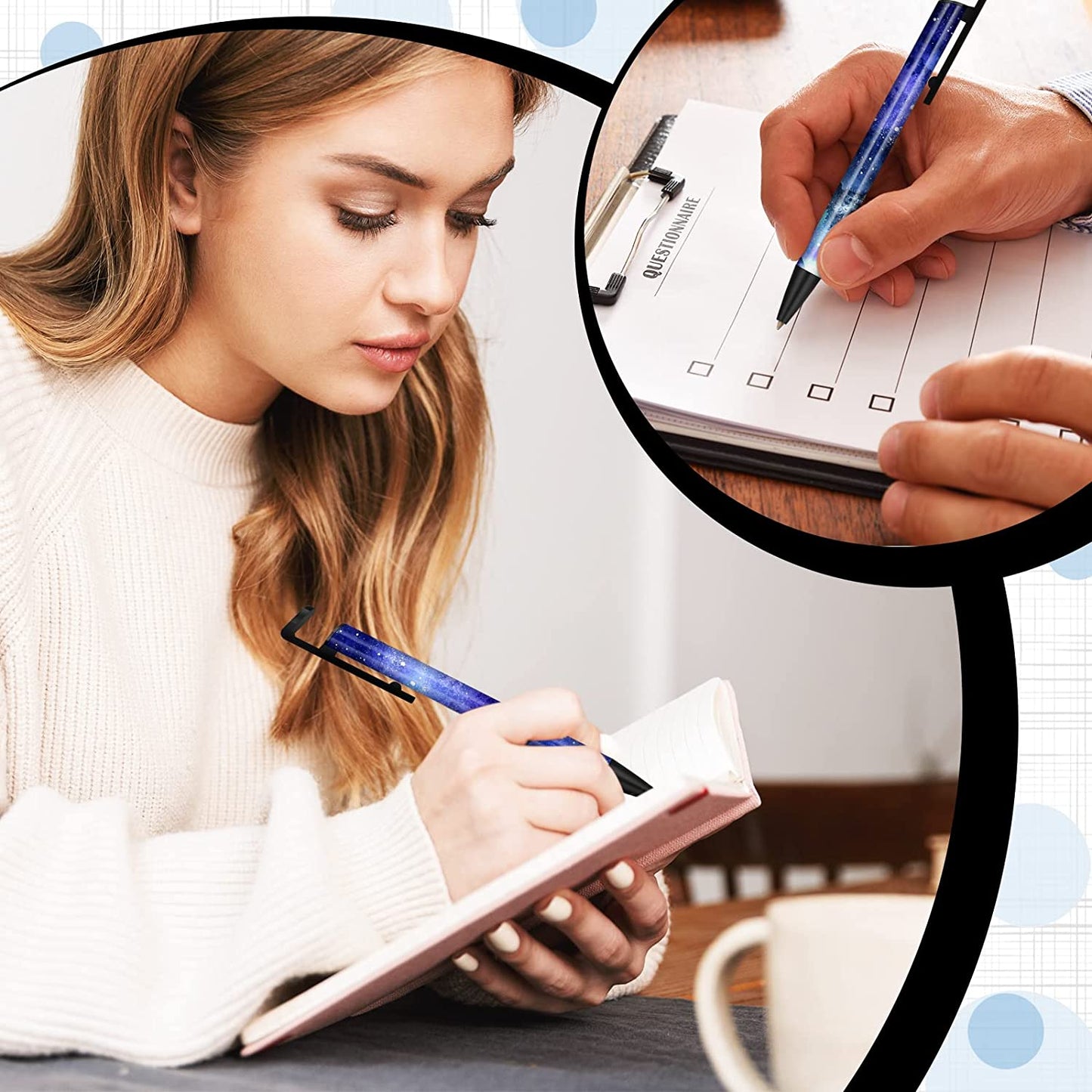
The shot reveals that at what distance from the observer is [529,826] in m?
0.47

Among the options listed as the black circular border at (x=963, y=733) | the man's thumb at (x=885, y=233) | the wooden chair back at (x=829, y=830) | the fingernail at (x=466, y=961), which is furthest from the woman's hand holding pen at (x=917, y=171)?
the fingernail at (x=466, y=961)

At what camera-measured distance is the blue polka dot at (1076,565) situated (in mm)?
577

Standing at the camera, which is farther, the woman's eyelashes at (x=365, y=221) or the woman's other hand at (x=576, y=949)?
the woman's eyelashes at (x=365, y=221)

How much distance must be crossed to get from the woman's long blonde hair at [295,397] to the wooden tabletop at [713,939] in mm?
149

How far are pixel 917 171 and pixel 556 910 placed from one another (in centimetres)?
39

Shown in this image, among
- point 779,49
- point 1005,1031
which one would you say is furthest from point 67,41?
point 1005,1031

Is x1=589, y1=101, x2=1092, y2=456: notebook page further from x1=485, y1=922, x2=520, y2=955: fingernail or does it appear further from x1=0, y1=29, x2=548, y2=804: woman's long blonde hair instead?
x1=485, y1=922, x2=520, y2=955: fingernail

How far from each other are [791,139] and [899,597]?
23 centimetres

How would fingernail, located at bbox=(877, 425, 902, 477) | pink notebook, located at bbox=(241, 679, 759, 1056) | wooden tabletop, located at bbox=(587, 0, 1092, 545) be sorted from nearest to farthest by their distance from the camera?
pink notebook, located at bbox=(241, 679, 759, 1056) → fingernail, located at bbox=(877, 425, 902, 477) → wooden tabletop, located at bbox=(587, 0, 1092, 545)

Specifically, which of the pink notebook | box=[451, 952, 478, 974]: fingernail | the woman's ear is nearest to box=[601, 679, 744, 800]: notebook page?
the pink notebook

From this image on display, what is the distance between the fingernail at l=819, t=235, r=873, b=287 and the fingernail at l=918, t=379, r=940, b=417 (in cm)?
7

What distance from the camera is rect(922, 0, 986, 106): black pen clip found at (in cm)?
57

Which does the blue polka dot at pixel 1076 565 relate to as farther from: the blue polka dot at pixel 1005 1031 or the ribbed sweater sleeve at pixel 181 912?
the ribbed sweater sleeve at pixel 181 912

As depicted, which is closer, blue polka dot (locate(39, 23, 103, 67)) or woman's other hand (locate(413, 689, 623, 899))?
woman's other hand (locate(413, 689, 623, 899))
